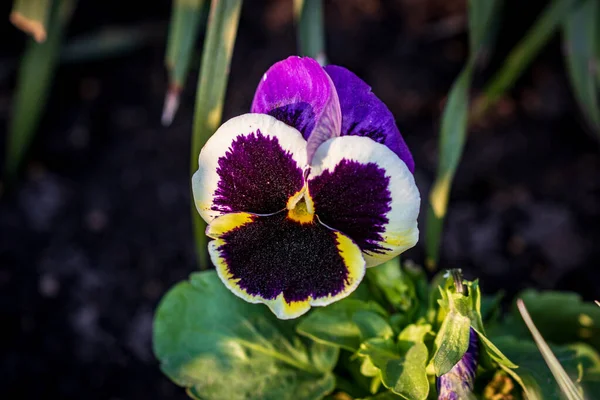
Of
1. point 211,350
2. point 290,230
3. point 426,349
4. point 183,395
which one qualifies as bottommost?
point 183,395

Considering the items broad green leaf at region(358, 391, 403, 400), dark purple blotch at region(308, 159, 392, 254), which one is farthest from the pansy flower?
broad green leaf at region(358, 391, 403, 400)

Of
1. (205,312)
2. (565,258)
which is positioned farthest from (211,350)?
(565,258)

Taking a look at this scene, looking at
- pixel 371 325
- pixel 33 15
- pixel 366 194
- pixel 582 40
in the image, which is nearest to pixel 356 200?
pixel 366 194

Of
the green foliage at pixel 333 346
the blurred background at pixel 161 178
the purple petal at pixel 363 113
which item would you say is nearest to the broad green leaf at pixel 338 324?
the green foliage at pixel 333 346

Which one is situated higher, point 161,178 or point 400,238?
point 400,238

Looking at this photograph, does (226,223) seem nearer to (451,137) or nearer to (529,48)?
(451,137)

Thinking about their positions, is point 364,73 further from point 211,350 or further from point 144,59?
point 211,350
